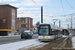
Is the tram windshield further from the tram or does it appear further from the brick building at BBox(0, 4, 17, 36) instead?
the brick building at BBox(0, 4, 17, 36)

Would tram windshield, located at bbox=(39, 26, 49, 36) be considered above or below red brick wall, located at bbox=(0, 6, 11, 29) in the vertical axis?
below

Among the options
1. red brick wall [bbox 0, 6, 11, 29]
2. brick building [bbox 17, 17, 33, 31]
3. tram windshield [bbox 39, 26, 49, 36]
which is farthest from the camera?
brick building [bbox 17, 17, 33, 31]

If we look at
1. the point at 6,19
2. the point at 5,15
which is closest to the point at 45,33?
the point at 6,19

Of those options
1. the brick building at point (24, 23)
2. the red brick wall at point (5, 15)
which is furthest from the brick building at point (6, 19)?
the brick building at point (24, 23)

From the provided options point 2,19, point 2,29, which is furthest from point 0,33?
point 2,19

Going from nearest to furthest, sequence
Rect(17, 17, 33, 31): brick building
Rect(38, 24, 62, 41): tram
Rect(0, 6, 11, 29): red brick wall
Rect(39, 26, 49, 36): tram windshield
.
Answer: Rect(38, 24, 62, 41): tram < Rect(39, 26, 49, 36): tram windshield < Rect(0, 6, 11, 29): red brick wall < Rect(17, 17, 33, 31): brick building

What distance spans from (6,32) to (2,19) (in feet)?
19.7

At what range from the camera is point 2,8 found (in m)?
64.6

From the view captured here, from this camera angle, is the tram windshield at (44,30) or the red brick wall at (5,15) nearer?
the tram windshield at (44,30)

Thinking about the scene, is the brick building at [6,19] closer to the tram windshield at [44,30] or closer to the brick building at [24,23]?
the brick building at [24,23]

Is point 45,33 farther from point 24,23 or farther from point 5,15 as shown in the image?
point 24,23

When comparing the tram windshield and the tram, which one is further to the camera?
the tram windshield

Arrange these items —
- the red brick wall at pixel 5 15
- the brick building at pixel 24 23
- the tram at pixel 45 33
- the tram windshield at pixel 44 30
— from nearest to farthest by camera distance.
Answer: the tram at pixel 45 33 < the tram windshield at pixel 44 30 < the red brick wall at pixel 5 15 < the brick building at pixel 24 23

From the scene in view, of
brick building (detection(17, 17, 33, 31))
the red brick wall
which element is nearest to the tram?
the red brick wall
